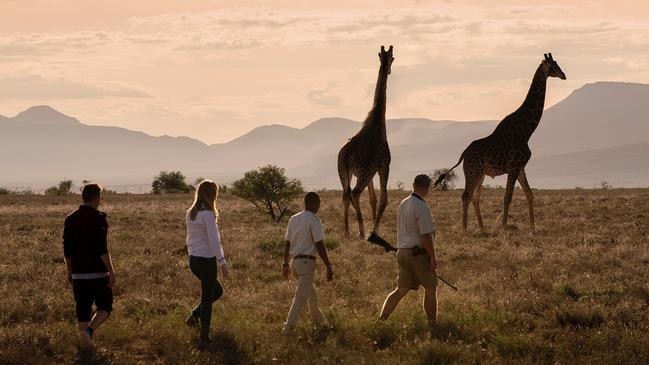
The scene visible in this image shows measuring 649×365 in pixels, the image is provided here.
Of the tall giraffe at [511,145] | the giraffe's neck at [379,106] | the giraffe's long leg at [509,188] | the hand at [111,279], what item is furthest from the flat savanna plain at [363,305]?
the giraffe's neck at [379,106]

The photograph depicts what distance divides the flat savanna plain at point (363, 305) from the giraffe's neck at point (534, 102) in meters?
3.12

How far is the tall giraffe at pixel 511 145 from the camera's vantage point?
2255 centimetres

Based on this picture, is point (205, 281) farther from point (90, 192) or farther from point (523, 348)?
point (523, 348)

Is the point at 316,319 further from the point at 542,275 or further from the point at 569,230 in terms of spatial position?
the point at 569,230

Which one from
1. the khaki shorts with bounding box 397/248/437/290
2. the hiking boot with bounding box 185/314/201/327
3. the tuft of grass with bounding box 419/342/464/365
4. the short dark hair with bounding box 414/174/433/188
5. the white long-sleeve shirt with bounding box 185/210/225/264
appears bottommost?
the tuft of grass with bounding box 419/342/464/365

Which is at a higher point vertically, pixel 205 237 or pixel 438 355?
pixel 205 237

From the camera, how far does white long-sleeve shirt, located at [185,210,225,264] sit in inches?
397

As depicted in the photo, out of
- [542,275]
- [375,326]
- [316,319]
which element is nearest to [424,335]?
[375,326]

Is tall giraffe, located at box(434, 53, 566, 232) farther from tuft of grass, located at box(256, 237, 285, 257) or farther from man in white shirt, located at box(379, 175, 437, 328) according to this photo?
man in white shirt, located at box(379, 175, 437, 328)

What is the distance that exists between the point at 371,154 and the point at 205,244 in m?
11.1

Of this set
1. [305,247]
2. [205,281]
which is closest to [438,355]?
[305,247]

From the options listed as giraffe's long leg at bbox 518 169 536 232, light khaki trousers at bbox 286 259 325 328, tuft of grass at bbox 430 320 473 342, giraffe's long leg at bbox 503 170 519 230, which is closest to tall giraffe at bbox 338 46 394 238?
giraffe's long leg at bbox 503 170 519 230

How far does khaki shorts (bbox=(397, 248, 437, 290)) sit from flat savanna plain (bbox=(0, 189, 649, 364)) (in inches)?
23.3

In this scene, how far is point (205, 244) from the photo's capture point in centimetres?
1019
